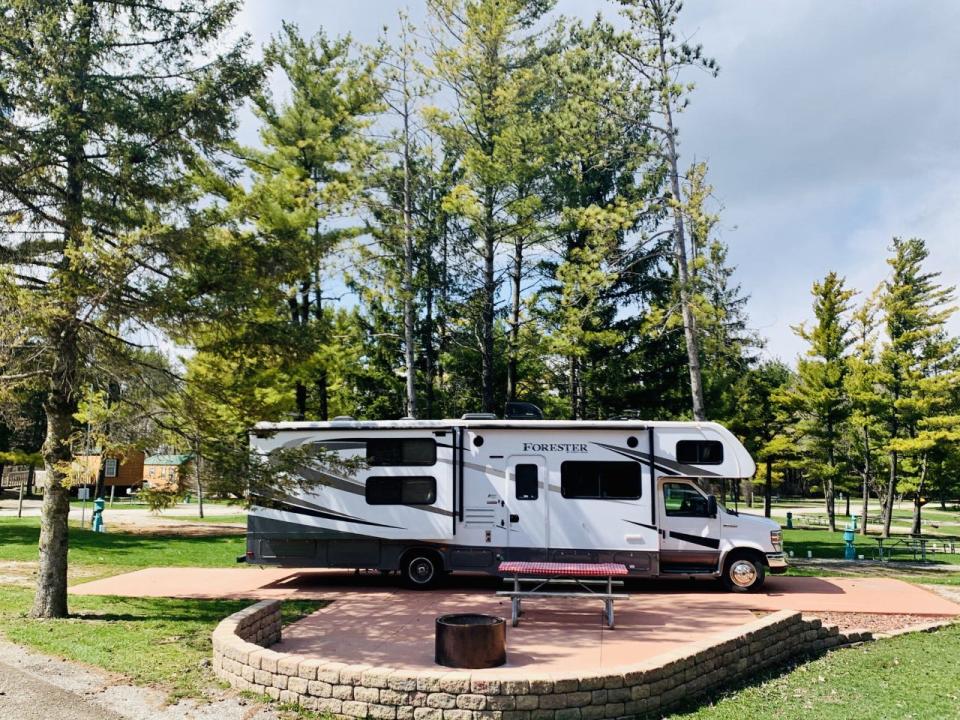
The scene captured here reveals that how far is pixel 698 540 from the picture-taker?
13055mm

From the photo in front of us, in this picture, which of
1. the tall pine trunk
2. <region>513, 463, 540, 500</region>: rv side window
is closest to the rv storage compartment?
<region>513, 463, 540, 500</region>: rv side window

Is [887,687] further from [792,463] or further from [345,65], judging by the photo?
[792,463]

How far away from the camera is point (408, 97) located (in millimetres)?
20281

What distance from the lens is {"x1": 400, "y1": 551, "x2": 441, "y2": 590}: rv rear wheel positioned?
1331 cm

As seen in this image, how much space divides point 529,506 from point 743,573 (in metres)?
4.06

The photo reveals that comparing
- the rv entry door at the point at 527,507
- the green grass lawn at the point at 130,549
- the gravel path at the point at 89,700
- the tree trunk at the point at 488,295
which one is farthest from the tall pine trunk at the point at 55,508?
the tree trunk at the point at 488,295

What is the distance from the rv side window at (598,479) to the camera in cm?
1295

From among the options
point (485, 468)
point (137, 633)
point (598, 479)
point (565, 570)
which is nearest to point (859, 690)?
point (565, 570)

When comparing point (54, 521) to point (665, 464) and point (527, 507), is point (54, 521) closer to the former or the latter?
point (527, 507)

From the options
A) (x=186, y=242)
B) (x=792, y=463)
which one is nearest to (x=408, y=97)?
(x=186, y=242)

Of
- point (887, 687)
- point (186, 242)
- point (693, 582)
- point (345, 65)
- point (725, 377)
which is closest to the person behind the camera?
point (887, 687)

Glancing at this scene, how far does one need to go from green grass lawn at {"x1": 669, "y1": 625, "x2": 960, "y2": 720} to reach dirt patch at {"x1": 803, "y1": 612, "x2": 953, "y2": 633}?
1211 mm

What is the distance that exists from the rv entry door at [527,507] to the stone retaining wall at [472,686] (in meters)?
5.17

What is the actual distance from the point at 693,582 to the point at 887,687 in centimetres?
674
